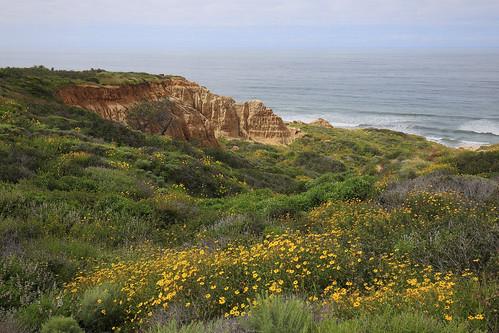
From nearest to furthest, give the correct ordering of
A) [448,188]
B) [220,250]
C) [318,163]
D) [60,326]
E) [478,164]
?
[60,326] → [220,250] → [448,188] → [478,164] → [318,163]

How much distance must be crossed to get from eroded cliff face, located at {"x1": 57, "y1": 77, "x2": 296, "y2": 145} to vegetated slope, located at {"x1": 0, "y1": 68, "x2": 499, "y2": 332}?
1728 centimetres

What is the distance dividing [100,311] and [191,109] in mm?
Answer: 34637

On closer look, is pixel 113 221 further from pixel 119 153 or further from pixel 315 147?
pixel 315 147

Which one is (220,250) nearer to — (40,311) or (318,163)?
(40,311)

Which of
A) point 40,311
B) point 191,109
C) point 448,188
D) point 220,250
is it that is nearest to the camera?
point 40,311

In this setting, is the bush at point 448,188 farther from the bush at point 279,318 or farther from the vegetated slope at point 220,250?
the bush at point 279,318

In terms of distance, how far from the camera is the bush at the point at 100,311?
15.1 ft

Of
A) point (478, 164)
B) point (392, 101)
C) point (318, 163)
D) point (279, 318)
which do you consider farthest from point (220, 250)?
point (392, 101)

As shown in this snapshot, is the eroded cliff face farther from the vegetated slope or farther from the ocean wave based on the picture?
the ocean wave

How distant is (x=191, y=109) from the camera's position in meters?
38.5

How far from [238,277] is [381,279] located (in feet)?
→ 5.22

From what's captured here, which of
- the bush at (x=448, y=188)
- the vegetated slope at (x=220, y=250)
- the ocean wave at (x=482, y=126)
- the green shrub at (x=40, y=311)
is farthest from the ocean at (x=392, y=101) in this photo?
the green shrub at (x=40, y=311)

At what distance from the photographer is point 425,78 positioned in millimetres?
141250

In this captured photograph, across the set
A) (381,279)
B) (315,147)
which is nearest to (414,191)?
(381,279)
